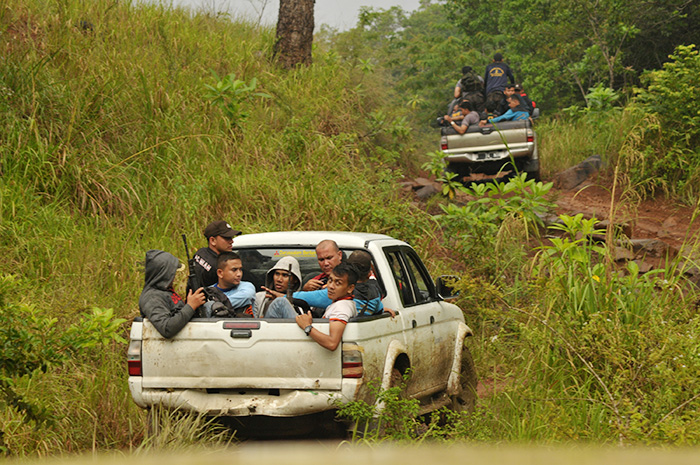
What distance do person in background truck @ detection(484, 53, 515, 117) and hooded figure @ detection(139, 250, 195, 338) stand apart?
37.9 ft

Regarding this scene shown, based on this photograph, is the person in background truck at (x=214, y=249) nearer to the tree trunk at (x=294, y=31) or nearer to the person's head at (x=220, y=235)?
the person's head at (x=220, y=235)

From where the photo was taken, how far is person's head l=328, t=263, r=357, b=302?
5.25m

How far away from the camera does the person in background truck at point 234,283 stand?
5.62 metres

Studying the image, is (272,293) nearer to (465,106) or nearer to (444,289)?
(444,289)

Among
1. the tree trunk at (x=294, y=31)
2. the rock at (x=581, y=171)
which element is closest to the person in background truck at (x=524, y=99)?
the rock at (x=581, y=171)

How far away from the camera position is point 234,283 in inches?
225

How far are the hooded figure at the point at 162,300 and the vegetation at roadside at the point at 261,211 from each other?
322 millimetres

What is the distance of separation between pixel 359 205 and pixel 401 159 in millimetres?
5834

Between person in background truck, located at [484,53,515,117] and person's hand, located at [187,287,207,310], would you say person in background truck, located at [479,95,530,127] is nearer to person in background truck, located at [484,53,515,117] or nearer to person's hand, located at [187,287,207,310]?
person in background truck, located at [484,53,515,117]

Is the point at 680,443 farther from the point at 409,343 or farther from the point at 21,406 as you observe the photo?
the point at 21,406

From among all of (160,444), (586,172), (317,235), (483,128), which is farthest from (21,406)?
(586,172)

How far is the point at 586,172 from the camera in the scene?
52.3 ft

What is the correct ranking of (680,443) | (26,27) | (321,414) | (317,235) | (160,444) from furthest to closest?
1. (26,27)
2. (317,235)
3. (321,414)
4. (160,444)
5. (680,443)

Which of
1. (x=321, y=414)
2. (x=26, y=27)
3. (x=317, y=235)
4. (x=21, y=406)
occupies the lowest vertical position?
(x=321, y=414)
